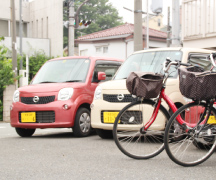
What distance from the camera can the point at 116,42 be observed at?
37.1 metres

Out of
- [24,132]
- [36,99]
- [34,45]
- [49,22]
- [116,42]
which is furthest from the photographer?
[116,42]

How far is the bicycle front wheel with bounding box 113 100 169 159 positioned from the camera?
17.5ft

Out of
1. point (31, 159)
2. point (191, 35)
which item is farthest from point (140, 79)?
point (191, 35)

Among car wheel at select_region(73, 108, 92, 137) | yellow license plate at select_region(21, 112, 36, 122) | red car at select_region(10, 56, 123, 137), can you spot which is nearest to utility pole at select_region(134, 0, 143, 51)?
red car at select_region(10, 56, 123, 137)

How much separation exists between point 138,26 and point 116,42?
83.5ft

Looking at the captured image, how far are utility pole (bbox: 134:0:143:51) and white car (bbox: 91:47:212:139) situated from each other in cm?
375

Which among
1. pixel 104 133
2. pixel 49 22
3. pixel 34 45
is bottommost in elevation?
pixel 104 133

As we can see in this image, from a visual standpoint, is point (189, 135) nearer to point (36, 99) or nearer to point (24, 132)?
point (36, 99)

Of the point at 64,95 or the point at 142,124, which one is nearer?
the point at 142,124

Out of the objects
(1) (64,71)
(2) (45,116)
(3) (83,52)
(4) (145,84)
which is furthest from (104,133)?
(3) (83,52)

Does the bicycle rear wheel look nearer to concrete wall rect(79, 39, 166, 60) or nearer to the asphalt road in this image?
the asphalt road

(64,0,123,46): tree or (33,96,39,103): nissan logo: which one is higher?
(64,0,123,46): tree

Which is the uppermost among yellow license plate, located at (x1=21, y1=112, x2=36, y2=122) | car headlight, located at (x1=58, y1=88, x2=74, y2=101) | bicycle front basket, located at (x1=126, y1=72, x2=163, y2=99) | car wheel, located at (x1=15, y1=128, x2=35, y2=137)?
bicycle front basket, located at (x1=126, y1=72, x2=163, y2=99)

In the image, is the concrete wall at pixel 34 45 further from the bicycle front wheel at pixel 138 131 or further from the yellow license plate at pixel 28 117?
the bicycle front wheel at pixel 138 131
